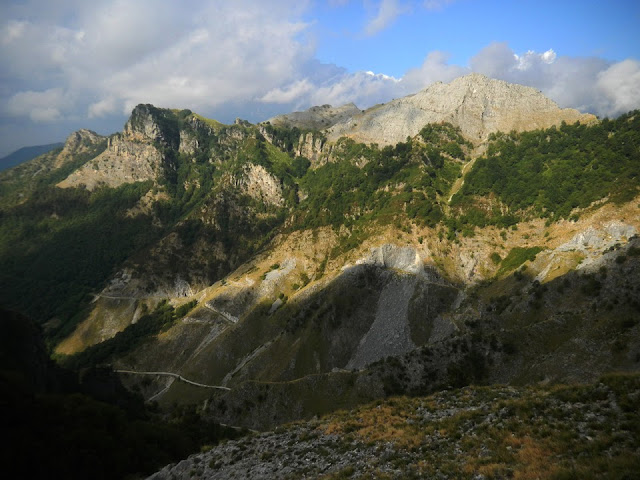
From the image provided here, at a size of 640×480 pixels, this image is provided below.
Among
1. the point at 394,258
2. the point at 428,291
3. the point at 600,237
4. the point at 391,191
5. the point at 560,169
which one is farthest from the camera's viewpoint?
the point at 391,191

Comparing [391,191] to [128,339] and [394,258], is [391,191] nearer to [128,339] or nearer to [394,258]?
[394,258]

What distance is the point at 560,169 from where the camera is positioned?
389ft

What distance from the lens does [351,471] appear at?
23.0m

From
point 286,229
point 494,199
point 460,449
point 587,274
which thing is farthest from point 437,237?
point 460,449

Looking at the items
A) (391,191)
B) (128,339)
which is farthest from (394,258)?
(128,339)

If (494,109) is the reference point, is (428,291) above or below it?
below

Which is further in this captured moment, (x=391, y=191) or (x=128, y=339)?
(x=128, y=339)

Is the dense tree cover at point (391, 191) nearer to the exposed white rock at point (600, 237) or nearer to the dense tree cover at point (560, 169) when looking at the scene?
the dense tree cover at point (560, 169)

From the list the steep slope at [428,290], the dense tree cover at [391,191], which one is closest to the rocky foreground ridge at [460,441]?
the steep slope at [428,290]

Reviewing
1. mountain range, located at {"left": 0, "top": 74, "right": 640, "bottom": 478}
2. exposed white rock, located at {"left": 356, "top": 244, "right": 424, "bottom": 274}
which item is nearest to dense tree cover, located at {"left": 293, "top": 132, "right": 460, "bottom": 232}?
mountain range, located at {"left": 0, "top": 74, "right": 640, "bottom": 478}

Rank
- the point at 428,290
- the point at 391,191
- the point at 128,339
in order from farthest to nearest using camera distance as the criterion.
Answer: the point at 128,339, the point at 391,191, the point at 428,290

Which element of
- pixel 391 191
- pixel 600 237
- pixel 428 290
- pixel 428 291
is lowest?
pixel 428 291

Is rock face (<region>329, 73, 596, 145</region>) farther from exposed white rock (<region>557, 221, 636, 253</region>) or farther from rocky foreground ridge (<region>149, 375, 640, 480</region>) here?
rocky foreground ridge (<region>149, 375, 640, 480</region>)

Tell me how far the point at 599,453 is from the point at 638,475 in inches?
123
